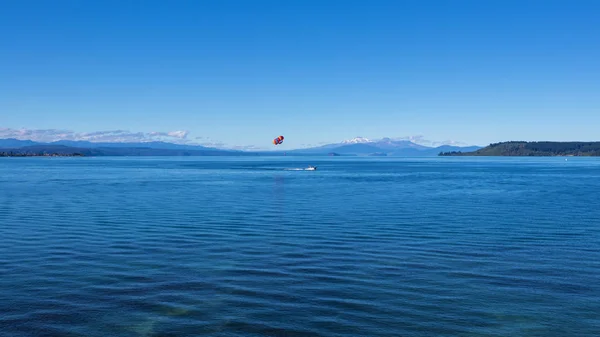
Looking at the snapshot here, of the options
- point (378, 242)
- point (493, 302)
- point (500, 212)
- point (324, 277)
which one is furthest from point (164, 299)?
point (500, 212)

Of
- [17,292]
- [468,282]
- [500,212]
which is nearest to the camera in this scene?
[17,292]

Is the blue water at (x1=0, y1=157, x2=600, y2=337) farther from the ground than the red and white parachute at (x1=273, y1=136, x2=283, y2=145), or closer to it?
closer to it

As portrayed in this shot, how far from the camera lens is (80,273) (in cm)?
2191

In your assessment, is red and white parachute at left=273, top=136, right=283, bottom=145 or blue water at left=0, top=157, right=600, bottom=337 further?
red and white parachute at left=273, top=136, right=283, bottom=145

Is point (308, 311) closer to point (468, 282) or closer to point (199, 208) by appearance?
point (468, 282)

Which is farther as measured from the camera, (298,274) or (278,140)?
(278,140)

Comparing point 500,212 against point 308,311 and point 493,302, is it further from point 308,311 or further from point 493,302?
point 308,311

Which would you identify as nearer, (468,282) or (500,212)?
(468,282)

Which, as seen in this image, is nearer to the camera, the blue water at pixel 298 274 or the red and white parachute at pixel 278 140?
the blue water at pixel 298 274

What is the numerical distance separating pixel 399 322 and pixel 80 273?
47.2ft

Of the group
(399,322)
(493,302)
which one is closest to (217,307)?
(399,322)

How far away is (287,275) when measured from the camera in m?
21.8

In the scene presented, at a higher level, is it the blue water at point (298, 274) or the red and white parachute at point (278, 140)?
the red and white parachute at point (278, 140)

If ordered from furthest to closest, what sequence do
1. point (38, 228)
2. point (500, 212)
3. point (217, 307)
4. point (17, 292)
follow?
point (500, 212) < point (38, 228) < point (17, 292) < point (217, 307)
